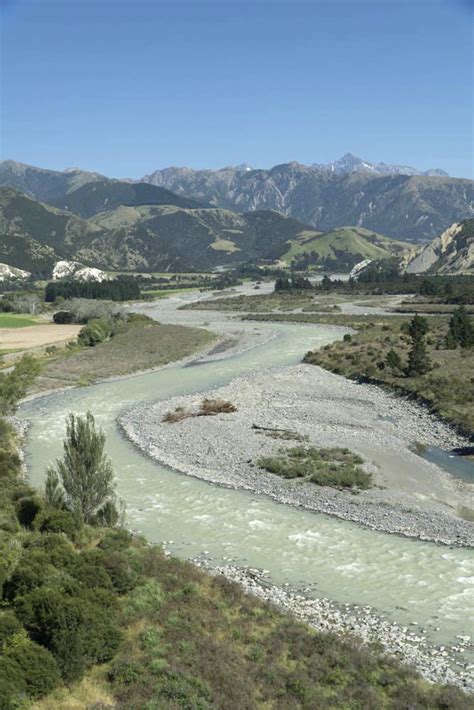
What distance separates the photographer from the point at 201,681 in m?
17.3

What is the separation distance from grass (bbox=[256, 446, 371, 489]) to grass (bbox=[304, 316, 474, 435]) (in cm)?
1261

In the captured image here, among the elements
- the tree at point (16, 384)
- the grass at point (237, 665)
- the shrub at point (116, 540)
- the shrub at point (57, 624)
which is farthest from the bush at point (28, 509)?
the tree at point (16, 384)

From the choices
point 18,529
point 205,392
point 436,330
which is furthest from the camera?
point 436,330

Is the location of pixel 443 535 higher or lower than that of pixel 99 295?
lower

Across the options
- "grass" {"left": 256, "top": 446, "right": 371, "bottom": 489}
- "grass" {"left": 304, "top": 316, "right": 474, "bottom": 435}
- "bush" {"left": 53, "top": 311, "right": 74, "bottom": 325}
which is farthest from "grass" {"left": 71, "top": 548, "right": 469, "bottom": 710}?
"bush" {"left": 53, "top": 311, "right": 74, "bottom": 325}

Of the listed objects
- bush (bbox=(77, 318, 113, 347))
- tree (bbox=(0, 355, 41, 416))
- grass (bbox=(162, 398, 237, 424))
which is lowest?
grass (bbox=(162, 398, 237, 424))

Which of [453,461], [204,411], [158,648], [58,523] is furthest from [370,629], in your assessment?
[204,411]

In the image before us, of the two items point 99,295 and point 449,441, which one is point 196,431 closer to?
point 449,441

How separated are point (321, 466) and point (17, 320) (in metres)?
123

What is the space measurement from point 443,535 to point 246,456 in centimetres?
1632

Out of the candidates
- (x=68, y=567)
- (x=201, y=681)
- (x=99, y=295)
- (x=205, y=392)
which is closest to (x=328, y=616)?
(x=201, y=681)

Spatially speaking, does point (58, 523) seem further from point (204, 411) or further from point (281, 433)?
point (204, 411)

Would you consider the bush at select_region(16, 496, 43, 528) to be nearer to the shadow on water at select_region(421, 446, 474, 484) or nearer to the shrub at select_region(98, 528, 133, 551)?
the shrub at select_region(98, 528, 133, 551)

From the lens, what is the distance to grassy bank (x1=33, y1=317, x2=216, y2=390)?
7850cm
